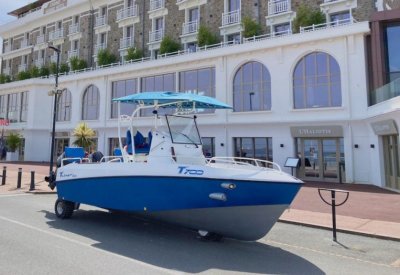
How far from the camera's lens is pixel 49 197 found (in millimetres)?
13188

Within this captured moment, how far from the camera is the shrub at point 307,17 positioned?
76.4ft

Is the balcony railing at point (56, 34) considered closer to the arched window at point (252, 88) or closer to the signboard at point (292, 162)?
the arched window at point (252, 88)

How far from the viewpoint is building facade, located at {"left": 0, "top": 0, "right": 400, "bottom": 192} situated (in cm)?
1853

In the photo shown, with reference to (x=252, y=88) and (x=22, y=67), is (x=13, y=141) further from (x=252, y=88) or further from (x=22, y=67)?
(x=252, y=88)

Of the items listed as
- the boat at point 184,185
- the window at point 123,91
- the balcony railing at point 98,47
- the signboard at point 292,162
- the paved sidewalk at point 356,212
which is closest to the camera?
the boat at point 184,185

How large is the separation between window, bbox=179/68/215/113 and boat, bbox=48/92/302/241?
54.9ft

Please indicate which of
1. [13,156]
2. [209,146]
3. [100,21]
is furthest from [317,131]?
[13,156]

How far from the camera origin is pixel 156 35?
106ft

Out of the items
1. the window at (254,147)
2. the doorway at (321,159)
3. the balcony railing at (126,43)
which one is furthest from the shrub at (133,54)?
the doorway at (321,159)

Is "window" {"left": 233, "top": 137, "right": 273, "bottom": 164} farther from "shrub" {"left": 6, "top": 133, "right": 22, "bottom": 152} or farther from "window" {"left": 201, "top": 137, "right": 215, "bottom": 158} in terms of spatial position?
"shrub" {"left": 6, "top": 133, "right": 22, "bottom": 152}

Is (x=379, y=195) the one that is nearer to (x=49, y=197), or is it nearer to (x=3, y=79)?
(x=49, y=197)

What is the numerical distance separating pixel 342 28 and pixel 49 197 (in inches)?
687

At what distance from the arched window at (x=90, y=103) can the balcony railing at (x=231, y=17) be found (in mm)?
13448

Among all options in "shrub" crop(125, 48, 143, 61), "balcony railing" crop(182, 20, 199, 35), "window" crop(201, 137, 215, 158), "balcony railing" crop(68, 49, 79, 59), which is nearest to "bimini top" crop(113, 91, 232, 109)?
"window" crop(201, 137, 215, 158)
